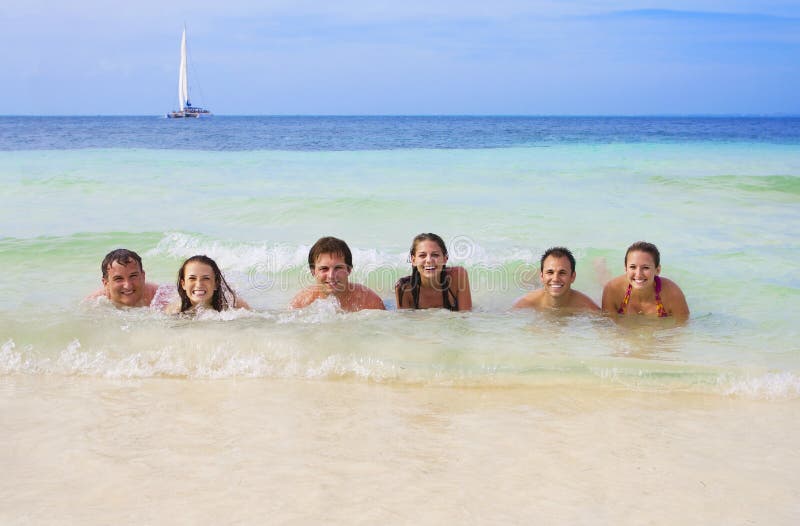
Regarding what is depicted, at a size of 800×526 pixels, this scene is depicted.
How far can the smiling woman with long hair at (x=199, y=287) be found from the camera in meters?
5.46

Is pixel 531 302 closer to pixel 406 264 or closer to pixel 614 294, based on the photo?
pixel 614 294

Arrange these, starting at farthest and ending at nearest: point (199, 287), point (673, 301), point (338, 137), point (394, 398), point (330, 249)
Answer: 1. point (338, 137)
2. point (673, 301)
3. point (330, 249)
4. point (199, 287)
5. point (394, 398)

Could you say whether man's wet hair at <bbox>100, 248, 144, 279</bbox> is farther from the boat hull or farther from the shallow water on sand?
the boat hull

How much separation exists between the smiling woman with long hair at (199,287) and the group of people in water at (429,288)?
18 mm

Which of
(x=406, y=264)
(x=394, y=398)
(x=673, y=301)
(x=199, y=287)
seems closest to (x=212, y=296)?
(x=199, y=287)

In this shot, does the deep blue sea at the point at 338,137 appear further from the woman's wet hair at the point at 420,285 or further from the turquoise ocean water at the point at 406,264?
the woman's wet hair at the point at 420,285

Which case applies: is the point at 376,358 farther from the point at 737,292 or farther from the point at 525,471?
the point at 737,292

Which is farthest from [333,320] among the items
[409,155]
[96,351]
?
[409,155]

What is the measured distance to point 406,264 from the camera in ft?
27.3

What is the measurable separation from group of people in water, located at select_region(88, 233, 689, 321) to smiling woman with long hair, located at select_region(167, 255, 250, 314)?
0.02 m

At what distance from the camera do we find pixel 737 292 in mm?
6977

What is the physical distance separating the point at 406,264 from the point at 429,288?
6.96 ft

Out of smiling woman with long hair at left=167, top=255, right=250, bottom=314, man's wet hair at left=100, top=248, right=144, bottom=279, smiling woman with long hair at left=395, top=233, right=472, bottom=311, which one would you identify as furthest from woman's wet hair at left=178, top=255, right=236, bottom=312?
smiling woman with long hair at left=395, top=233, right=472, bottom=311

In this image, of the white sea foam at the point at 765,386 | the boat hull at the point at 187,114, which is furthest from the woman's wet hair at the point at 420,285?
the boat hull at the point at 187,114
